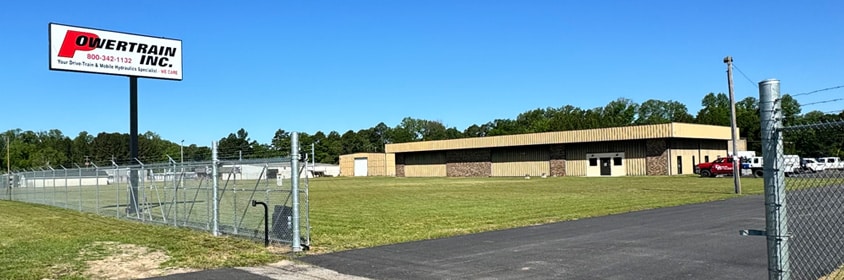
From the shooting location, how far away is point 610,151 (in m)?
61.6

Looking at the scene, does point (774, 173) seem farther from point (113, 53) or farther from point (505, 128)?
point (505, 128)

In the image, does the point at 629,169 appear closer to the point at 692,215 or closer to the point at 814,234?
the point at 692,215

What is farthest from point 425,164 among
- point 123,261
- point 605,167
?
point 123,261

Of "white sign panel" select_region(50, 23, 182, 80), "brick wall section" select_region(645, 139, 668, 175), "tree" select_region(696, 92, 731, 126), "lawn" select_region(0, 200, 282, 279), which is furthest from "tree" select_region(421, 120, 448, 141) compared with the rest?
"lawn" select_region(0, 200, 282, 279)

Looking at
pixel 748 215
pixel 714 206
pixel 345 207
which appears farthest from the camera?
pixel 345 207

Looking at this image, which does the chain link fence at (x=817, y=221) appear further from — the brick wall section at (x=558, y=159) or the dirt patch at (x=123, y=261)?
the brick wall section at (x=558, y=159)

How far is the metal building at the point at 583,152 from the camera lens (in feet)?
189

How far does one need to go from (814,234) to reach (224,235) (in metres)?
12.5

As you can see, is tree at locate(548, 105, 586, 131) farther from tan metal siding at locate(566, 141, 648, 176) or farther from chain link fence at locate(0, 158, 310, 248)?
chain link fence at locate(0, 158, 310, 248)

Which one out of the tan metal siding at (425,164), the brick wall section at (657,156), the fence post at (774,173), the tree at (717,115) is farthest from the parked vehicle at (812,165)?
the tree at (717,115)

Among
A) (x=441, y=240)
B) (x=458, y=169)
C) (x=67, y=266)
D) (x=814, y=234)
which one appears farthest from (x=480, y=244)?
(x=458, y=169)

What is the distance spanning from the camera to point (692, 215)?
16.9m

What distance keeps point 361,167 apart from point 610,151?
47.2m

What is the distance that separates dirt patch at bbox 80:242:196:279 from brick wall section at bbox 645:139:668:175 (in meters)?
52.0
